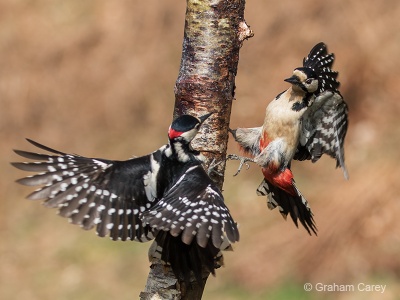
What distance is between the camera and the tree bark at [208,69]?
441cm

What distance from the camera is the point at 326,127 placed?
5.30 meters

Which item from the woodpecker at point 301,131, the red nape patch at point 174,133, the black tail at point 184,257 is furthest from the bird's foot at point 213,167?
the woodpecker at point 301,131

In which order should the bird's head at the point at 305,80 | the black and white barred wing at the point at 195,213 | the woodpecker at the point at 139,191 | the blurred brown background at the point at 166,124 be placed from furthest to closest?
1. the blurred brown background at the point at 166,124
2. the bird's head at the point at 305,80
3. the woodpecker at the point at 139,191
4. the black and white barred wing at the point at 195,213

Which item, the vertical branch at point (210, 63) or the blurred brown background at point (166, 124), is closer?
the vertical branch at point (210, 63)

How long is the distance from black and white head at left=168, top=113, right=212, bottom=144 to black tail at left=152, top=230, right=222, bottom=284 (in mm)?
481

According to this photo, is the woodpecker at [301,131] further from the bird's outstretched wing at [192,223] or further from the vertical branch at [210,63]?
the bird's outstretched wing at [192,223]

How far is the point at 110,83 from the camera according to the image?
10945 millimetres

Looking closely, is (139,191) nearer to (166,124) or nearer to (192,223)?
(192,223)

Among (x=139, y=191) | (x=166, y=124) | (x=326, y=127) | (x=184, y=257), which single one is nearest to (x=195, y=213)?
(x=184, y=257)

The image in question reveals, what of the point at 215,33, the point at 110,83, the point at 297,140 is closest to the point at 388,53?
the point at 110,83

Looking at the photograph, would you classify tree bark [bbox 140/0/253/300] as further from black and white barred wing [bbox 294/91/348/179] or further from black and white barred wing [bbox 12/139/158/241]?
black and white barred wing [bbox 294/91/348/179]

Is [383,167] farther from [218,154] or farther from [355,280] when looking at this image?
[218,154]

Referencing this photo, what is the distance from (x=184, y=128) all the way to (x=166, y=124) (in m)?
6.51

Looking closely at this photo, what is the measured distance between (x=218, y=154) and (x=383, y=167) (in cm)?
454
